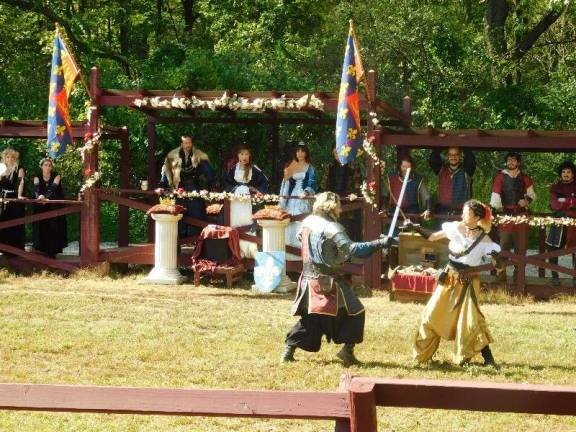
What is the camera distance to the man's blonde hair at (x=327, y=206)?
31.4ft

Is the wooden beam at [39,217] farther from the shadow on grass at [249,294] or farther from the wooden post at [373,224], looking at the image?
the wooden post at [373,224]

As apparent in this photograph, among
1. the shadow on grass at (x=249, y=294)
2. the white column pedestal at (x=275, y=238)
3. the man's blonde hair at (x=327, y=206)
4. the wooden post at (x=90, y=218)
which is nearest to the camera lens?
the man's blonde hair at (x=327, y=206)

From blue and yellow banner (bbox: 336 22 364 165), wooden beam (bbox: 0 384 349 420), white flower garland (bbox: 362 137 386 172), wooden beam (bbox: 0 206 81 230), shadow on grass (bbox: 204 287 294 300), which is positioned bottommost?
shadow on grass (bbox: 204 287 294 300)

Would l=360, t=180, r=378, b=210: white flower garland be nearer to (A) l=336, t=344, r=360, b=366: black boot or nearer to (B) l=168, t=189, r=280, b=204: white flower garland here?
(B) l=168, t=189, r=280, b=204: white flower garland

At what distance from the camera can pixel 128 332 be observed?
1164cm

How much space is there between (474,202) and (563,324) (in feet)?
11.3

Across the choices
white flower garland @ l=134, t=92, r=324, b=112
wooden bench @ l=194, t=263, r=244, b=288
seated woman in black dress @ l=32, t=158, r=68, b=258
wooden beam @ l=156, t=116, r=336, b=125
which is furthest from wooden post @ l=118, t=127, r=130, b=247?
wooden bench @ l=194, t=263, r=244, b=288

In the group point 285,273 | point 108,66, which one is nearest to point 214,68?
point 108,66

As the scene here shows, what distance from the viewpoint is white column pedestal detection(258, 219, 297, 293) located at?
601 inches

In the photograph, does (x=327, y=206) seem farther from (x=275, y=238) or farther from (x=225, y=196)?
(x=225, y=196)

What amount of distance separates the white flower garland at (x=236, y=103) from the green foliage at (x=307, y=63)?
4.73 meters

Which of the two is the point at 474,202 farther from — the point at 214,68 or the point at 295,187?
the point at 214,68

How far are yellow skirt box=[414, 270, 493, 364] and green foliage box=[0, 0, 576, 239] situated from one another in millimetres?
11384

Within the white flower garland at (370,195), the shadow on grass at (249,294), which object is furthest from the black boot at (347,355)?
the white flower garland at (370,195)
